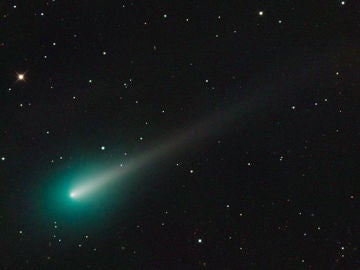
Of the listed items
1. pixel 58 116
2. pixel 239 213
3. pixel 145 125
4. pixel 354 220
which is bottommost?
pixel 354 220

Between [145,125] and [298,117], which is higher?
[145,125]

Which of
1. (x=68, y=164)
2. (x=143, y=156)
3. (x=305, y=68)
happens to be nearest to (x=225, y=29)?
(x=305, y=68)

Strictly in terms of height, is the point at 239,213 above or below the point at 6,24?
below

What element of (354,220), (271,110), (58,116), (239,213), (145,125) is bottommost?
(354,220)

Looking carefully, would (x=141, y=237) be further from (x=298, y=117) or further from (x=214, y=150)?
(x=298, y=117)

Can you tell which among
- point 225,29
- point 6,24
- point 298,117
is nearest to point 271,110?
point 298,117

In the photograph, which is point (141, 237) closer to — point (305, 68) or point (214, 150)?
point (214, 150)
